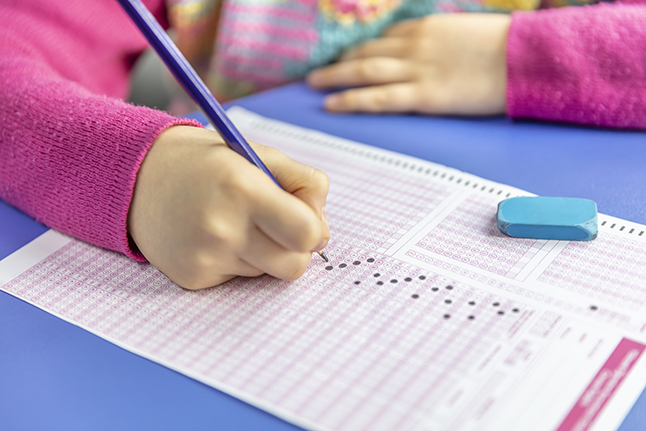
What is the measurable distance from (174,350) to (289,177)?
0.49ft

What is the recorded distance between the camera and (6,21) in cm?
71

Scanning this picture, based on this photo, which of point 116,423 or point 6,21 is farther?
point 6,21

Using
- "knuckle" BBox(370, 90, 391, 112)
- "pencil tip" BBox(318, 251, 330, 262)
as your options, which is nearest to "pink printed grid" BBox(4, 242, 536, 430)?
"pencil tip" BBox(318, 251, 330, 262)

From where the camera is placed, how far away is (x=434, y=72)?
73cm

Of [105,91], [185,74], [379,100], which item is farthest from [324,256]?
[105,91]

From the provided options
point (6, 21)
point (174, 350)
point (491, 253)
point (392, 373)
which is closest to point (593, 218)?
point (491, 253)

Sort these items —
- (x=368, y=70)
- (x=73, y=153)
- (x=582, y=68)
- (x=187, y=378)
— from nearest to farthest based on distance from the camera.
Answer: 1. (x=187, y=378)
2. (x=73, y=153)
3. (x=582, y=68)
4. (x=368, y=70)

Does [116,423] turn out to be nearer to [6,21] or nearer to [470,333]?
[470,333]

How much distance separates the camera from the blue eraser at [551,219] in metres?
0.45

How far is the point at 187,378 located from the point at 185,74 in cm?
20

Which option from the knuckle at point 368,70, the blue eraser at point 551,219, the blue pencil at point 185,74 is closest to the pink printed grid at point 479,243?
the blue eraser at point 551,219

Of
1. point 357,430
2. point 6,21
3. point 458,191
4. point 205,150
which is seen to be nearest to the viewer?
point 357,430

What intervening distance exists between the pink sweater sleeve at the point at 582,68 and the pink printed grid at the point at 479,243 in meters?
0.21

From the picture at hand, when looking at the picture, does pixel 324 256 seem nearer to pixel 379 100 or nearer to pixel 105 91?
pixel 379 100
